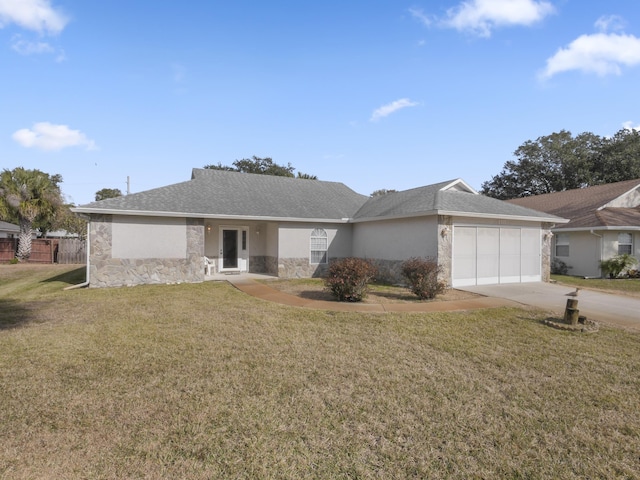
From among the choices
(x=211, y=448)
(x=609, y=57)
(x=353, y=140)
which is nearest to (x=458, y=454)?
(x=211, y=448)

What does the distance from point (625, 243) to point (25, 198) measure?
117 ft

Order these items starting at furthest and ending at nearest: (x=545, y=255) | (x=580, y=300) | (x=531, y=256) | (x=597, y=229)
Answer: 1. (x=597, y=229)
2. (x=545, y=255)
3. (x=531, y=256)
4. (x=580, y=300)

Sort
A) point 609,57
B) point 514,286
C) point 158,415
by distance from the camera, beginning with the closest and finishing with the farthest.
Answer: point 158,415, point 609,57, point 514,286

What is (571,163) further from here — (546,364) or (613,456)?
(613,456)

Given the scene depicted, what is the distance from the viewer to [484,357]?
18.6 ft

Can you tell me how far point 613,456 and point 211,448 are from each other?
373cm

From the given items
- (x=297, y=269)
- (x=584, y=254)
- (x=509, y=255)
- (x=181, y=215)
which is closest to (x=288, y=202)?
(x=297, y=269)

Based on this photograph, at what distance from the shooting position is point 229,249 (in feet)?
56.8

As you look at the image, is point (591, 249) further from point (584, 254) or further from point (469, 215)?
point (469, 215)

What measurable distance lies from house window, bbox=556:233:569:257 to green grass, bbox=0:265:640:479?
1480 cm

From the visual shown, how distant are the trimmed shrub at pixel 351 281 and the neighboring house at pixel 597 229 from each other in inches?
565

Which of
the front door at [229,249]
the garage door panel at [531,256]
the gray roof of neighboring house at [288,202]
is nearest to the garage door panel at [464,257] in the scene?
the gray roof of neighboring house at [288,202]

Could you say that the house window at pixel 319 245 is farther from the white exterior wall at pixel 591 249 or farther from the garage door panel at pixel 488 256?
the white exterior wall at pixel 591 249

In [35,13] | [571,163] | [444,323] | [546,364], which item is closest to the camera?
[546,364]
